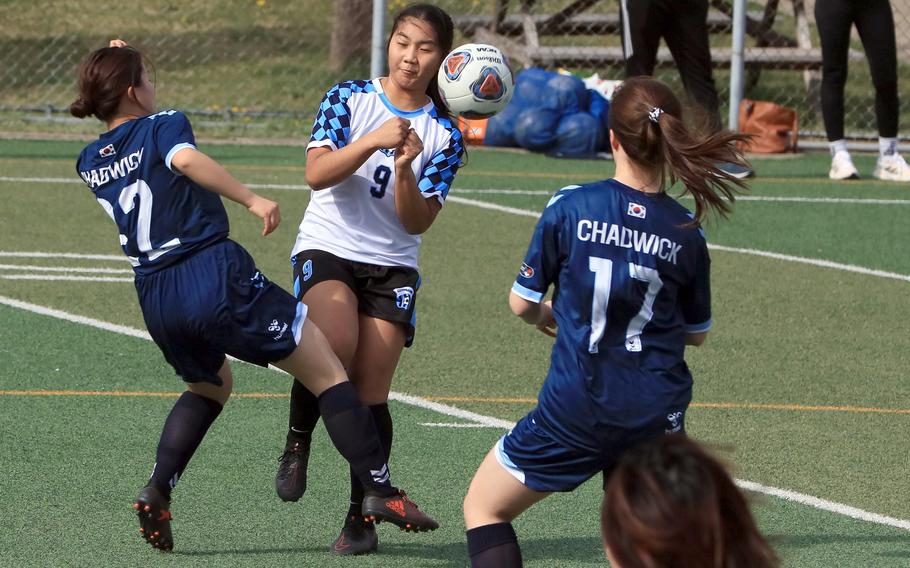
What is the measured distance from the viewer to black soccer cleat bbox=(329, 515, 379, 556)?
4.75 m

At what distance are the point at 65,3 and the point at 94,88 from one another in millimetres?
15374

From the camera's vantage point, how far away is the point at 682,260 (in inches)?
153

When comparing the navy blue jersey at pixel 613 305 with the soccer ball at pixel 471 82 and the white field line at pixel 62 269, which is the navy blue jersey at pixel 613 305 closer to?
the soccer ball at pixel 471 82

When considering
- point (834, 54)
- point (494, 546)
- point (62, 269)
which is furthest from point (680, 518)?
point (834, 54)

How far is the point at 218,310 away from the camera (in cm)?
443

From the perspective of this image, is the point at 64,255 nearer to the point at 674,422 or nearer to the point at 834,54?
the point at 834,54

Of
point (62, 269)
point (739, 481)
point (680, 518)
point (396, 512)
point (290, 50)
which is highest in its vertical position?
point (680, 518)

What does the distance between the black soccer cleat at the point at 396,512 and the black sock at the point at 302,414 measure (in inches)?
18.2

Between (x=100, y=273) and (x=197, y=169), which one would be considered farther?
(x=100, y=273)

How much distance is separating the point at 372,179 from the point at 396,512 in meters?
1.08

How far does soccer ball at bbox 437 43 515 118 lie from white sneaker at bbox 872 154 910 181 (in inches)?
325

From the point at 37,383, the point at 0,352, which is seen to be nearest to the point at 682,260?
the point at 37,383

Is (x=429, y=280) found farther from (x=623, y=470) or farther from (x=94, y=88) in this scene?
(x=623, y=470)

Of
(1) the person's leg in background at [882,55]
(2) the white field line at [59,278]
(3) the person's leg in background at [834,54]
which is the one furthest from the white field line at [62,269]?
(1) the person's leg in background at [882,55]
